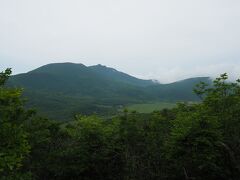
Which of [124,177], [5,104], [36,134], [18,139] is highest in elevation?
[5,104]

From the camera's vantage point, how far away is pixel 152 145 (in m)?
30.2

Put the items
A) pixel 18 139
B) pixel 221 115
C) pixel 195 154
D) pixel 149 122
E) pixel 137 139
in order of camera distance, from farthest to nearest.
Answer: pixel 149 122
pixel 137 139
pixel 221 115
pixel 195 154
pixel 18 139

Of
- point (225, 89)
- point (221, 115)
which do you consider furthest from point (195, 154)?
point (225, 89)

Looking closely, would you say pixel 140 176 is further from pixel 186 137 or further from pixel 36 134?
pixel 36 134

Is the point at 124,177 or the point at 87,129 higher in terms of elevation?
the point at 87,129

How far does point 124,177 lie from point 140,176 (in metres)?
1.56

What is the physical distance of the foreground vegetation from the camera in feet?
75.5

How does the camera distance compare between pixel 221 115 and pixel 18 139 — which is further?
pixel 221 115

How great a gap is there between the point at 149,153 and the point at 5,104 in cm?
1703

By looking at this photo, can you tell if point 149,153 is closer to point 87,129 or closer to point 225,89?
point 87,129

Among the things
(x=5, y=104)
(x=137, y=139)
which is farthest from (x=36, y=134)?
(x=5, y=104)

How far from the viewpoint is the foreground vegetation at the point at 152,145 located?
2300 cm

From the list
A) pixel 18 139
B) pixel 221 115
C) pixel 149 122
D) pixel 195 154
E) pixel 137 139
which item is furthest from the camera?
pixel 149 122

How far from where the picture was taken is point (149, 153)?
2973cm
